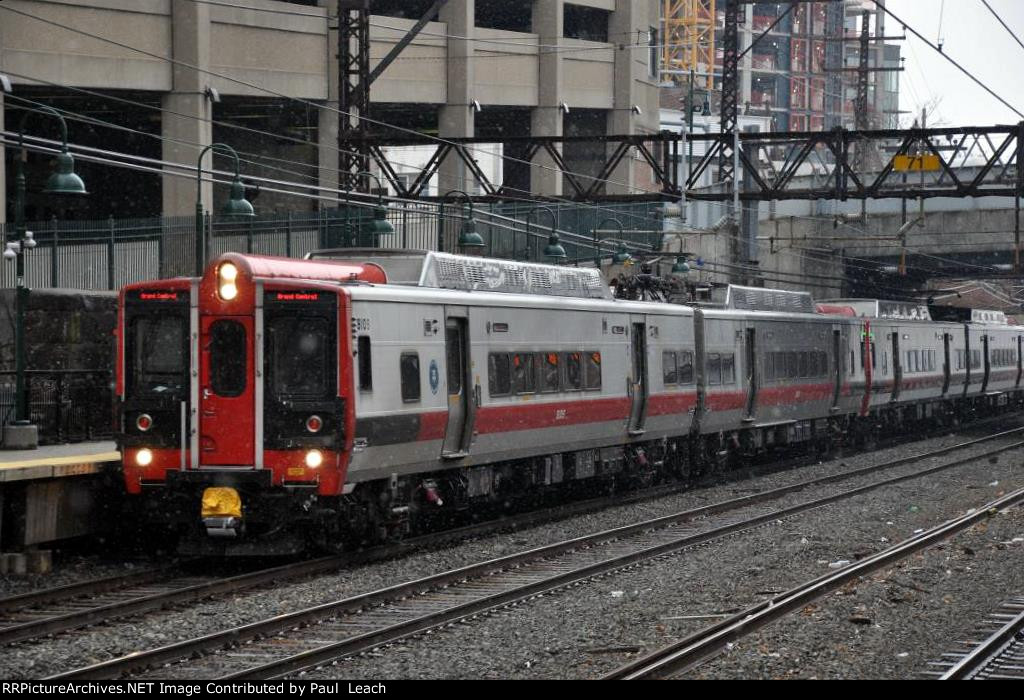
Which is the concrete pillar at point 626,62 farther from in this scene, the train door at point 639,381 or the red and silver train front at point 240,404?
the red and silver train front at point 240,404

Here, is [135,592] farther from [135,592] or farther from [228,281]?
[228,281]

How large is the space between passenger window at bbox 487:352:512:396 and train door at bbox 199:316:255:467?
146 inches

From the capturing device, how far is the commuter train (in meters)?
14.9

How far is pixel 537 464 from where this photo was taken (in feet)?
65.3

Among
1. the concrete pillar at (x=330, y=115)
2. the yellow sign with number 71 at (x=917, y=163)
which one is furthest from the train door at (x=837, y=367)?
the concrete pillar at (x=330, y=115)

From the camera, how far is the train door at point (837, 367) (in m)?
32.5

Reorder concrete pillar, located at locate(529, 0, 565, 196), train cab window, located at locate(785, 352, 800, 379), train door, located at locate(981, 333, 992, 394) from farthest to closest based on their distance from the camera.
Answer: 1. concrete pillar, located at locate(529, 0, 565, 196)
2. train door, located at locate(981, 333, 992, 394)
3. train cab window, located at locate(785, 352, 800, 379)

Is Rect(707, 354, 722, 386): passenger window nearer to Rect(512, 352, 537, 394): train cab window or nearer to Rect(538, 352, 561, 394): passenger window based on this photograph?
Rect(538, 352, 561, 394): passenger window

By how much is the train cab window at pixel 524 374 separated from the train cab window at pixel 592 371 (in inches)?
70.5

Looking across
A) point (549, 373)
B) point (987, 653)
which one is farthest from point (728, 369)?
point (987, 653)

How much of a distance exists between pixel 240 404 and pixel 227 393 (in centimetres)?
18

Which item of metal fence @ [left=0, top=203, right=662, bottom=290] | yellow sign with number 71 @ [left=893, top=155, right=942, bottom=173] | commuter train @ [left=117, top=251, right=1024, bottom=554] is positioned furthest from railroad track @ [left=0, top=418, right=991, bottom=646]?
yellow sign with number 71 @ [left=893, top=155, right=942, bottom=173]

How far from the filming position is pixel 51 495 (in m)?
15.5
